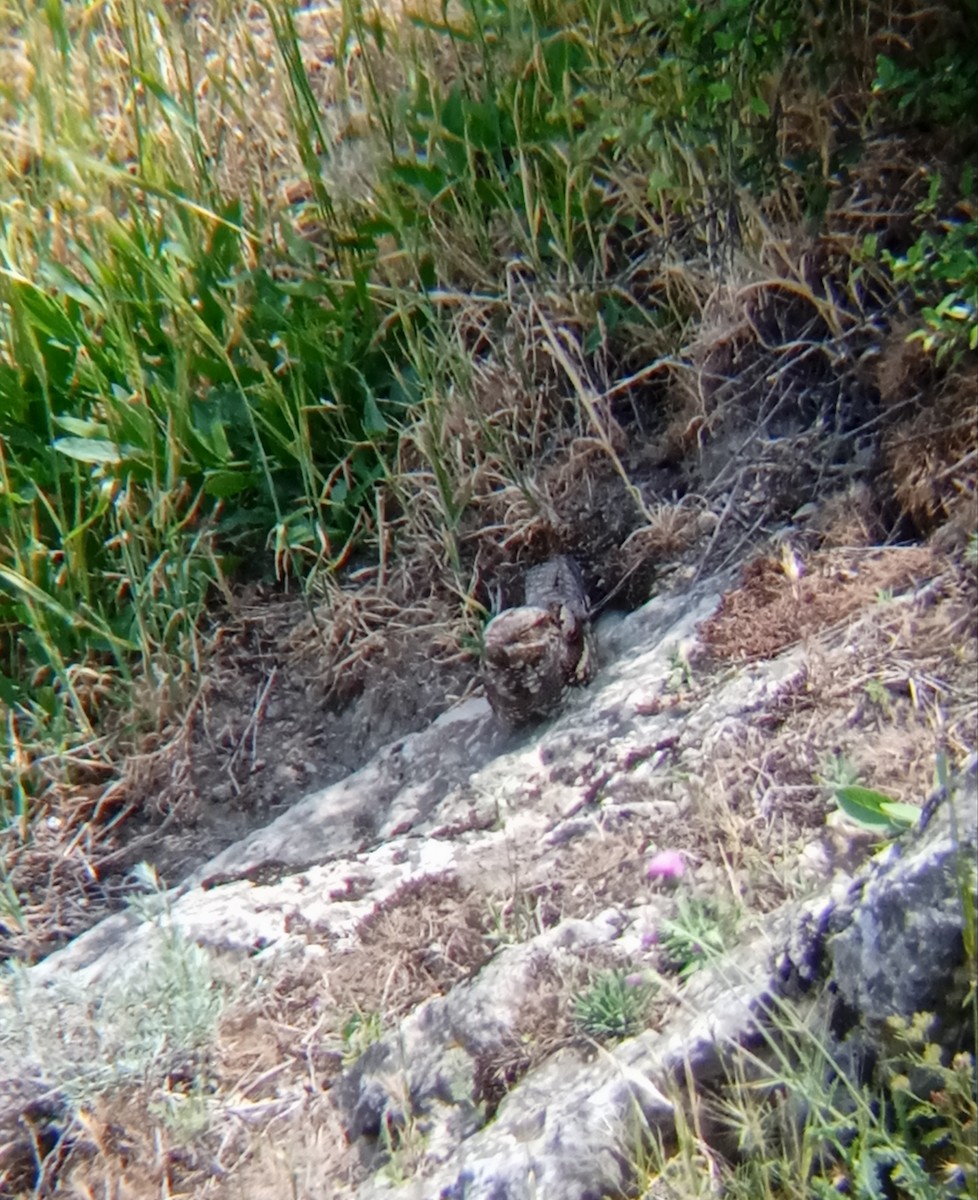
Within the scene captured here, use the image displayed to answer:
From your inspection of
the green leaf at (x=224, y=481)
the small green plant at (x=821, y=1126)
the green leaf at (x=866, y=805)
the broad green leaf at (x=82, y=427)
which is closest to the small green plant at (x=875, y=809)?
the green leaf at (x=866, y=805)

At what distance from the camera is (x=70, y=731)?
121 inches

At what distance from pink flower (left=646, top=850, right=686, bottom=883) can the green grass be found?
112 cm

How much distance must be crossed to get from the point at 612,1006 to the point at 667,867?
1.02 ft

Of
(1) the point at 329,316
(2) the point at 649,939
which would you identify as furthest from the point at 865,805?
(1) the point at 329,316

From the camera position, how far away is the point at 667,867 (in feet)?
6.43

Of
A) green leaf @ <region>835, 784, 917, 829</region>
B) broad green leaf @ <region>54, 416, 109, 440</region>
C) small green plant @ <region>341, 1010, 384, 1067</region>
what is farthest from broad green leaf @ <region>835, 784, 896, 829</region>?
broad green leaf @ <region>54, 416, 109, 440</region>

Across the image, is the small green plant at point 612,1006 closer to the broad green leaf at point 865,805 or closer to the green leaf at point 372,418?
the broad green leaf at point 865,805

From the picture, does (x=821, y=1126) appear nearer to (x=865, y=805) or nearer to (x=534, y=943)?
(x=865, y=805)

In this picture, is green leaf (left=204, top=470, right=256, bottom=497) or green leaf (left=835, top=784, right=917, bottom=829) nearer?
green leaf (left=835, top=784, right=917, bottom=829)

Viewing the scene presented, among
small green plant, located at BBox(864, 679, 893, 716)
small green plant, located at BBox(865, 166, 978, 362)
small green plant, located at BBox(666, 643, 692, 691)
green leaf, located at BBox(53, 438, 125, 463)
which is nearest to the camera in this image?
small green plant, located at BBox(864, 679, 893, 716)

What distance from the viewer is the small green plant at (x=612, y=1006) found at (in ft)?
5.65

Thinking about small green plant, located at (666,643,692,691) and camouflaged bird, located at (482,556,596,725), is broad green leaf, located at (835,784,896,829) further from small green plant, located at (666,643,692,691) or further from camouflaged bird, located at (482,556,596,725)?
camouflaged bird, located at (482,556,596,725)

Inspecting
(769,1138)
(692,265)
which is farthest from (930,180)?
(769,1138)

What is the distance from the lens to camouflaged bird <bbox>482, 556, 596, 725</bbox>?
2.58 meters
